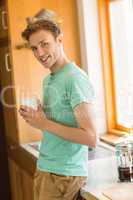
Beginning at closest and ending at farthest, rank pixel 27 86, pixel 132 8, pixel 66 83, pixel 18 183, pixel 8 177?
1. pixel 66 83
2. pixel 132 8
3. pixel 27 86
4. pixel 18 183
5. pixel 8 177

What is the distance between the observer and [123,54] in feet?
8.23

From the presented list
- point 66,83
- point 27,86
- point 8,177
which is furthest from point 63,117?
point 8,177

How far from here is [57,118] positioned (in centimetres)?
151

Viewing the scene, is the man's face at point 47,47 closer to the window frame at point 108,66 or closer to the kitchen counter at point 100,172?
the kitchen counter at point 100,172

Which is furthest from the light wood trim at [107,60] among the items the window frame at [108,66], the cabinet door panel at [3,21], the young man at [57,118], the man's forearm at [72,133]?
the man's forearm at [72,133]

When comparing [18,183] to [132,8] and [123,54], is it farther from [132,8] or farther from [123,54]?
[132,8]

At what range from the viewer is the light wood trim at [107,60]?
98.2 inches

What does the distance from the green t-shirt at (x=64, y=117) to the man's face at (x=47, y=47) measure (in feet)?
0.18

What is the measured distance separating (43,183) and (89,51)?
113cm

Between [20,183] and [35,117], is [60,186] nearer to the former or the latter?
[35,117]

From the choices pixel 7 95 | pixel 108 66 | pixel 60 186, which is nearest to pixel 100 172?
pixel 60 186

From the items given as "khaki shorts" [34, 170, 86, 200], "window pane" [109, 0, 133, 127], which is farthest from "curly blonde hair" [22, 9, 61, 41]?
"window pane" [109, 0, 133, 127]

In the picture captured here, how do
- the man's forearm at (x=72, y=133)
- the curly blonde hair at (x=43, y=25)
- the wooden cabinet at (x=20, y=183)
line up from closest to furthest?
the man's forearm at (x=72, y=133), the curly blonde hair at (x=43, y=25), the wooden cabinet at (x=20, y=183)

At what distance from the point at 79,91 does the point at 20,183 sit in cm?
133
